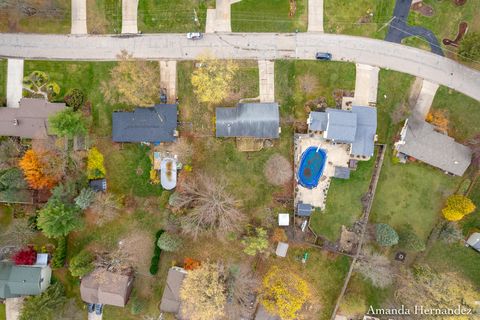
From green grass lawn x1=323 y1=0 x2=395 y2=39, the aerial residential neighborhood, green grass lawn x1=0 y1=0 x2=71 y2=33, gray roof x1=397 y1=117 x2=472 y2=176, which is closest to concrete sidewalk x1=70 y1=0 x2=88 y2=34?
the aerial residential neighborhood

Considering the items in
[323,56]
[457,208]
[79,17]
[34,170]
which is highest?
[79,17]

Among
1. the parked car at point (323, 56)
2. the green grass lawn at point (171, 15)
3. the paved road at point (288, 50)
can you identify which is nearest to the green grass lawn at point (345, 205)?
the paved road at point (288, 50)

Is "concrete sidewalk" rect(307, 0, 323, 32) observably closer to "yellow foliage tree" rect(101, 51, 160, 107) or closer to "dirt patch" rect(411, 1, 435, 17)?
"dirt patch" rect(411, 1, 435, 17)

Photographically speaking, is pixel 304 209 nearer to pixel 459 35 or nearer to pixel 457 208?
pixel 457 208

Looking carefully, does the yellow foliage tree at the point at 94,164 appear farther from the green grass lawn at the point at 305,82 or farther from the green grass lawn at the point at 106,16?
the green grass lawn at the point at 305,82

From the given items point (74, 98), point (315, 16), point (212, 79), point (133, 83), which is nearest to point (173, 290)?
point (133, 83)

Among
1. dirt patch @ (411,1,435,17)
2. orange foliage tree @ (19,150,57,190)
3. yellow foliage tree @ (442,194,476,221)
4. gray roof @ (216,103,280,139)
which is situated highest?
dirt patch @ (411,1,435,17)

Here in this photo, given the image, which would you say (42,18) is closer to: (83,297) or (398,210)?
(83,297)
